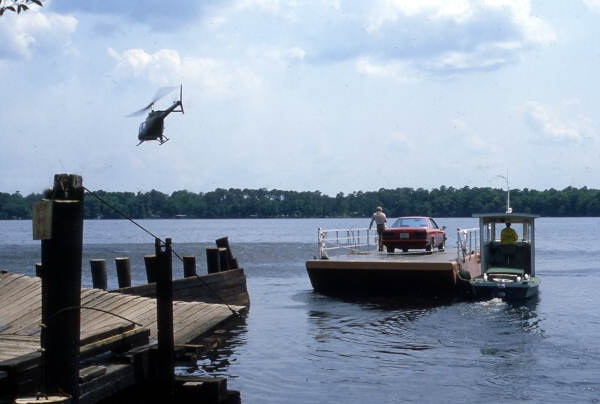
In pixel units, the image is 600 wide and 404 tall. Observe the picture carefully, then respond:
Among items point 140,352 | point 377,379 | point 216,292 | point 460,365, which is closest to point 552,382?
point 460,365

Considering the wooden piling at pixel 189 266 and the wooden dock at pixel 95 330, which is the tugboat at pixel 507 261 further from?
the wooden dock at pixel 95 330

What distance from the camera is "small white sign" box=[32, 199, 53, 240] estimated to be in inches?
340

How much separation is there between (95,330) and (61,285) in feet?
10.6

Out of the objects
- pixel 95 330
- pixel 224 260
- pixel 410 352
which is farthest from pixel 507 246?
pixel 95 330

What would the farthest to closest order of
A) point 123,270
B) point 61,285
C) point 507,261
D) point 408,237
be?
point 408,237 → point 507,261 → point 123,270 → point 61,285

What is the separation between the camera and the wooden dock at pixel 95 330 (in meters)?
9.45

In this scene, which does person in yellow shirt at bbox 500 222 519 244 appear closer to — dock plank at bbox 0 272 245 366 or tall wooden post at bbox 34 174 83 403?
dock plank at bbox 0 272 245 366

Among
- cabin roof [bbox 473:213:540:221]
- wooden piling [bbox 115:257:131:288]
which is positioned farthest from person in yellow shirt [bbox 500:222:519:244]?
wooden piling [bbox 115:257:131:288]

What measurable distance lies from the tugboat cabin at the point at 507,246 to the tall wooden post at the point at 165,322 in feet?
63.8

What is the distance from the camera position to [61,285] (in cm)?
880

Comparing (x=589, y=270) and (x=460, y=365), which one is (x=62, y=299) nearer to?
(x=460, y=365)

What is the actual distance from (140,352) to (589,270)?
45566mm

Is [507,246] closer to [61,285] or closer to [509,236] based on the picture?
[509,236]

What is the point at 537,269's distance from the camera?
171 feet
